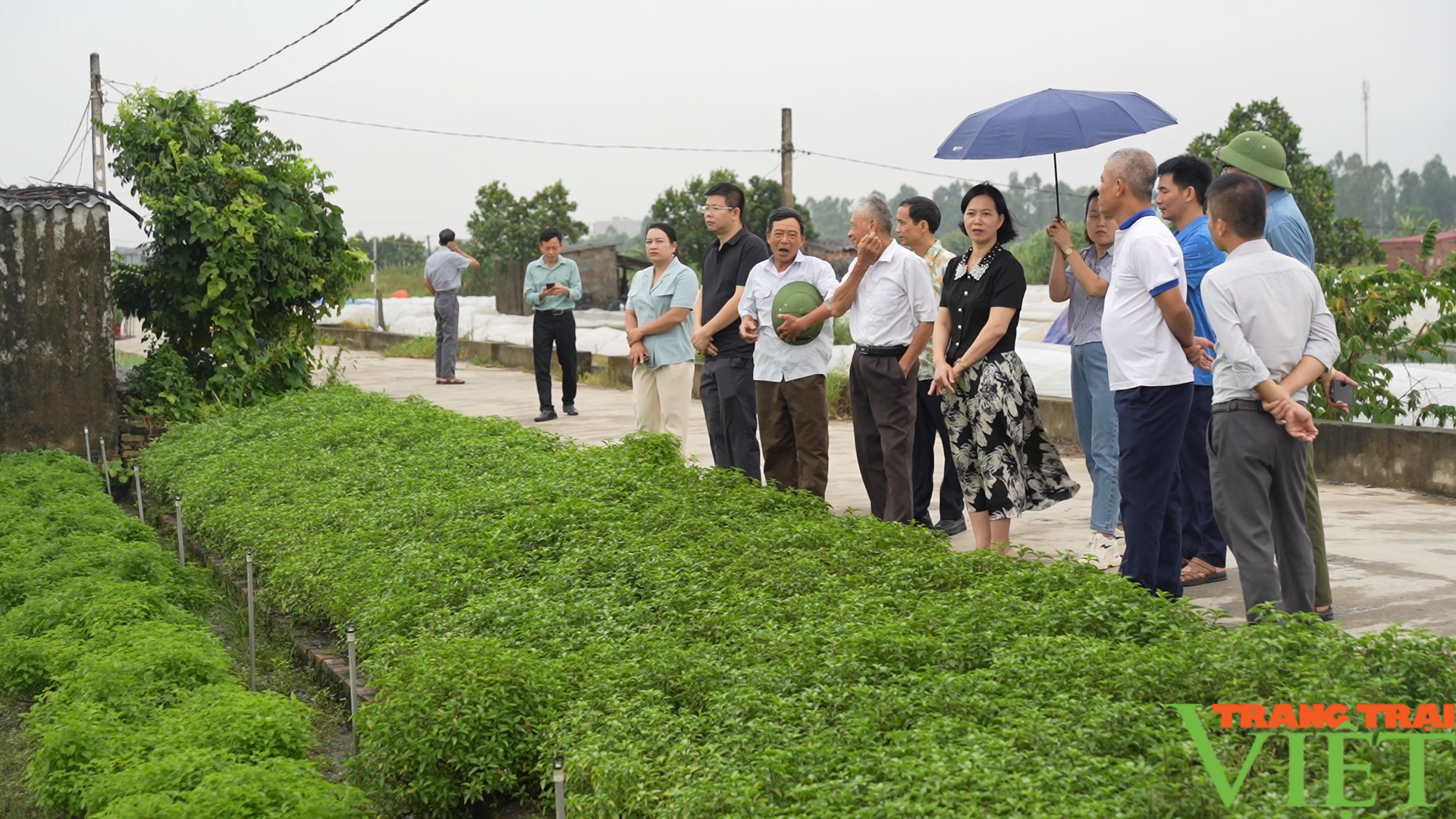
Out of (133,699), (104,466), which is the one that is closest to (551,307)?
(104,466)

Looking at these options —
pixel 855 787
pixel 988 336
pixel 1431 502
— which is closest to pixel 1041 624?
pixel 855 787

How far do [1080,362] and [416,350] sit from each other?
816 inches

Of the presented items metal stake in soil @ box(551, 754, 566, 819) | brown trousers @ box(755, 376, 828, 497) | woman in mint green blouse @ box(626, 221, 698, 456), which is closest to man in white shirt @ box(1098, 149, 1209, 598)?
brown trousers @ box(755, 376, 828, 497)

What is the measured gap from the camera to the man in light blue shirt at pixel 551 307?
551 inches

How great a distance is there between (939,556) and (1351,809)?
2.52 metres

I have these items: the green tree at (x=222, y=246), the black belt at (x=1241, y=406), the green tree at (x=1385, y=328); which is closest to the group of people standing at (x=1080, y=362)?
the black belt at (x=1241, y=406)

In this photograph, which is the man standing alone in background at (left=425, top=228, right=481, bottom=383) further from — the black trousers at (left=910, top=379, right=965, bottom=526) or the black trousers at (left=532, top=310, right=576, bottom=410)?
the black trousers at (left=910, top=379, right=965, bottom=526)

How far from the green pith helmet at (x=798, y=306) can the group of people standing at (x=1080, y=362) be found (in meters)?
0.04

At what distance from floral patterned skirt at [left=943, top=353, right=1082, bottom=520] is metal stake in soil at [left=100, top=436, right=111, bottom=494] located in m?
7.47

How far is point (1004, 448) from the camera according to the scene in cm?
623

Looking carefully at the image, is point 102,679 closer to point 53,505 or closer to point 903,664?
point 903,664

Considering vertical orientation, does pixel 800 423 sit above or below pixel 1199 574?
above

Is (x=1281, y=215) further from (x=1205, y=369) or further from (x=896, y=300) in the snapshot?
(x=896, y=300)

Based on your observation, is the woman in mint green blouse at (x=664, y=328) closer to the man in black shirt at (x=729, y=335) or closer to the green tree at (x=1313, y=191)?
the man in black shirt at (x=729, y=335)
